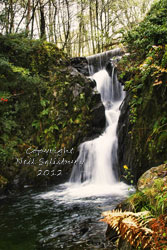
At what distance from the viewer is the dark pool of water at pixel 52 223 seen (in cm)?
370

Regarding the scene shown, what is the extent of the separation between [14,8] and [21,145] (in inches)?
377

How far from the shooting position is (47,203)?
6.13 metres

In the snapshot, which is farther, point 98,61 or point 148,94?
point 98,61

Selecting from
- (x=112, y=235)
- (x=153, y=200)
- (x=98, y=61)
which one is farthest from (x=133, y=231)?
(x=98, y=61)

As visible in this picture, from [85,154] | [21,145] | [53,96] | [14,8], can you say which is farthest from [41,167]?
[14,8]

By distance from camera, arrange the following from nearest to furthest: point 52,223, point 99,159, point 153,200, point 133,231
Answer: point 133,231, point 153,200, point 52,223, point 99,159

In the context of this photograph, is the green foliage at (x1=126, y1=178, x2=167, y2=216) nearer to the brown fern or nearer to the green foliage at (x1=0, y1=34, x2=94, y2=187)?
the brown fern

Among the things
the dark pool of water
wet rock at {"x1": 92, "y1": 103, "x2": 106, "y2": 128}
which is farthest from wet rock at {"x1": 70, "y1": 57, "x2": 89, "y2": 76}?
the dark pool of water

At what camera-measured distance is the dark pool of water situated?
370 centimetres

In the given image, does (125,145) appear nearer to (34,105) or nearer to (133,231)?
(34,105)

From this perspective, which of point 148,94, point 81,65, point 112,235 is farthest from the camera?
point 81,65

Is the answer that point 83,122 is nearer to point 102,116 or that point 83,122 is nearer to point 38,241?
point 102,116

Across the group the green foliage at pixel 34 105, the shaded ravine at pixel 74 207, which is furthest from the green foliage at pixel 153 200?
the green foliage at pixel 34 105

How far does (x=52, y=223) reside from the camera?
4699mm
